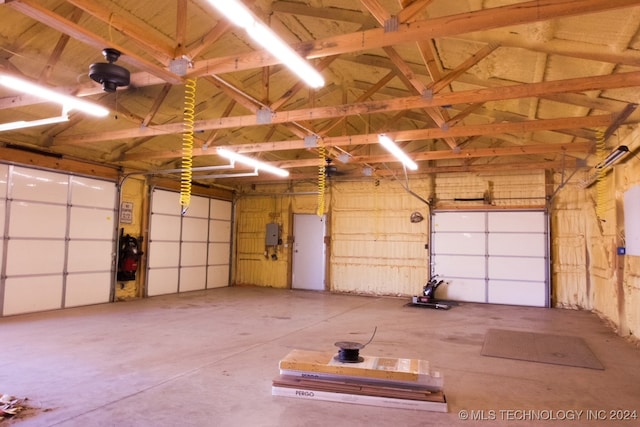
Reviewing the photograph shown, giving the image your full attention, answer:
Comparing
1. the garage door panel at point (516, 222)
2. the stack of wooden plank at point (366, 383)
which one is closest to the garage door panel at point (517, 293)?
the garage door panel at point (516, 222)

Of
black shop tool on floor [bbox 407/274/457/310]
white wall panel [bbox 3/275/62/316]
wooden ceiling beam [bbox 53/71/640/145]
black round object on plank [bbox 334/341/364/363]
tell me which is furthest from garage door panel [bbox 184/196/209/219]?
A: black round object on plank [bbox 334/341/364/363]

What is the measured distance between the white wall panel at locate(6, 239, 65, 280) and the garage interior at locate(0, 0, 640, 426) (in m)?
0.04

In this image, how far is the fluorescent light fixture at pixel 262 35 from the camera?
9.94 ft

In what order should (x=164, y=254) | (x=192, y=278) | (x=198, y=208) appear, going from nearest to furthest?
(x=164, y=254), (x=192, y=278), (x=198, y=208)

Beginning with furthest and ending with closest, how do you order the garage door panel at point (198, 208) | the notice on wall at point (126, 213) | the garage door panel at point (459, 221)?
the garage door panel at point (198, 208) → the garage door panel at point (459, 221) → the notice on wall at point (126, 213)

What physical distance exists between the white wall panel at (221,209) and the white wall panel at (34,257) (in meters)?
5.07

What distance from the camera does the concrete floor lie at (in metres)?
3.60

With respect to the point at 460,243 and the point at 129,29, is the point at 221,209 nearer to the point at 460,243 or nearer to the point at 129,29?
the point at 460,243

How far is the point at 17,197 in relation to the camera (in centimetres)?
820

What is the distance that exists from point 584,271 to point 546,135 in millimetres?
3829

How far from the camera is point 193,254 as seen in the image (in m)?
12.7

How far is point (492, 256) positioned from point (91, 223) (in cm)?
1026

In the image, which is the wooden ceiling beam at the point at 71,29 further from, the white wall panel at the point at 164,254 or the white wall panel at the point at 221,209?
the white wall panel at the point at 221,209

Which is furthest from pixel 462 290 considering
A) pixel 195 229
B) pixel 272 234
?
pixel 195 229
